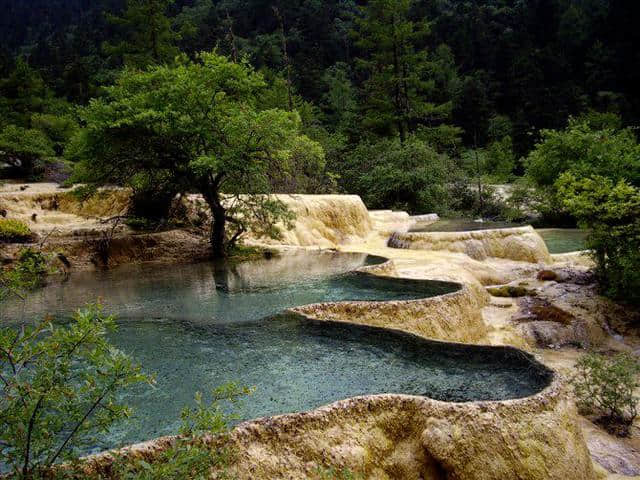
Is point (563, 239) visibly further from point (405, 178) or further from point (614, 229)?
point (614, 229)

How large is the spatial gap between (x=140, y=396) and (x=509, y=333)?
737 cm

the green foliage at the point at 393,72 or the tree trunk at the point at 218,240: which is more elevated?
the green foliage at the point at 393,72

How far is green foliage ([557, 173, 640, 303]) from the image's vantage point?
33.9 ft

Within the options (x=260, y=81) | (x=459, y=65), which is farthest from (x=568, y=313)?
(x=459, y=65)

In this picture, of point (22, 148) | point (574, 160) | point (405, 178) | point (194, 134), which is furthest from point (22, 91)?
point (574, 160)

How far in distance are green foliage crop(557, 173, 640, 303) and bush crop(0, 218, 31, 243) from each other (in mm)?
12517

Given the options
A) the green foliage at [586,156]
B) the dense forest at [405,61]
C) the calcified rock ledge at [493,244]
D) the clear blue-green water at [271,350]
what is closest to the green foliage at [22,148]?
the dense forest at [405,61]

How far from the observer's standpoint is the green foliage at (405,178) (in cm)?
2481

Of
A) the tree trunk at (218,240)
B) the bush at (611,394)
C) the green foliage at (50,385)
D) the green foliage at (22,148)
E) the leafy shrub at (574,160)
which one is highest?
the green foliage at (22,148)

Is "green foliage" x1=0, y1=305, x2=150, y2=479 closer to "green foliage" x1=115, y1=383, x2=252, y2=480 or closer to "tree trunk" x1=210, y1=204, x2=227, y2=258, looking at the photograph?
"green foliage" x1=115, y1=383, x2=252, y2=480

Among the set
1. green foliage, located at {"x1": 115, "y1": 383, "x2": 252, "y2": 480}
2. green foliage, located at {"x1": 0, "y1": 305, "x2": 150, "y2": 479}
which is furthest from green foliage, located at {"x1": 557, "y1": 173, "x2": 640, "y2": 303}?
green foliage, located at {"x1": 0, "y1": 305, "x2": 150, "y2": 479}

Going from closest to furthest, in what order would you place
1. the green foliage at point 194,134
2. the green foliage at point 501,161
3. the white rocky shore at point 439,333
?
the white rocky shore at point 439,333, the green foliage at point 194,134, the green foliage at point 501,161

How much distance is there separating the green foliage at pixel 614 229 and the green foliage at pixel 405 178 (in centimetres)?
1357

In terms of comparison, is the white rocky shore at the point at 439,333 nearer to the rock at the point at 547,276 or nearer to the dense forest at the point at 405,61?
the rock at the point at 547,276
